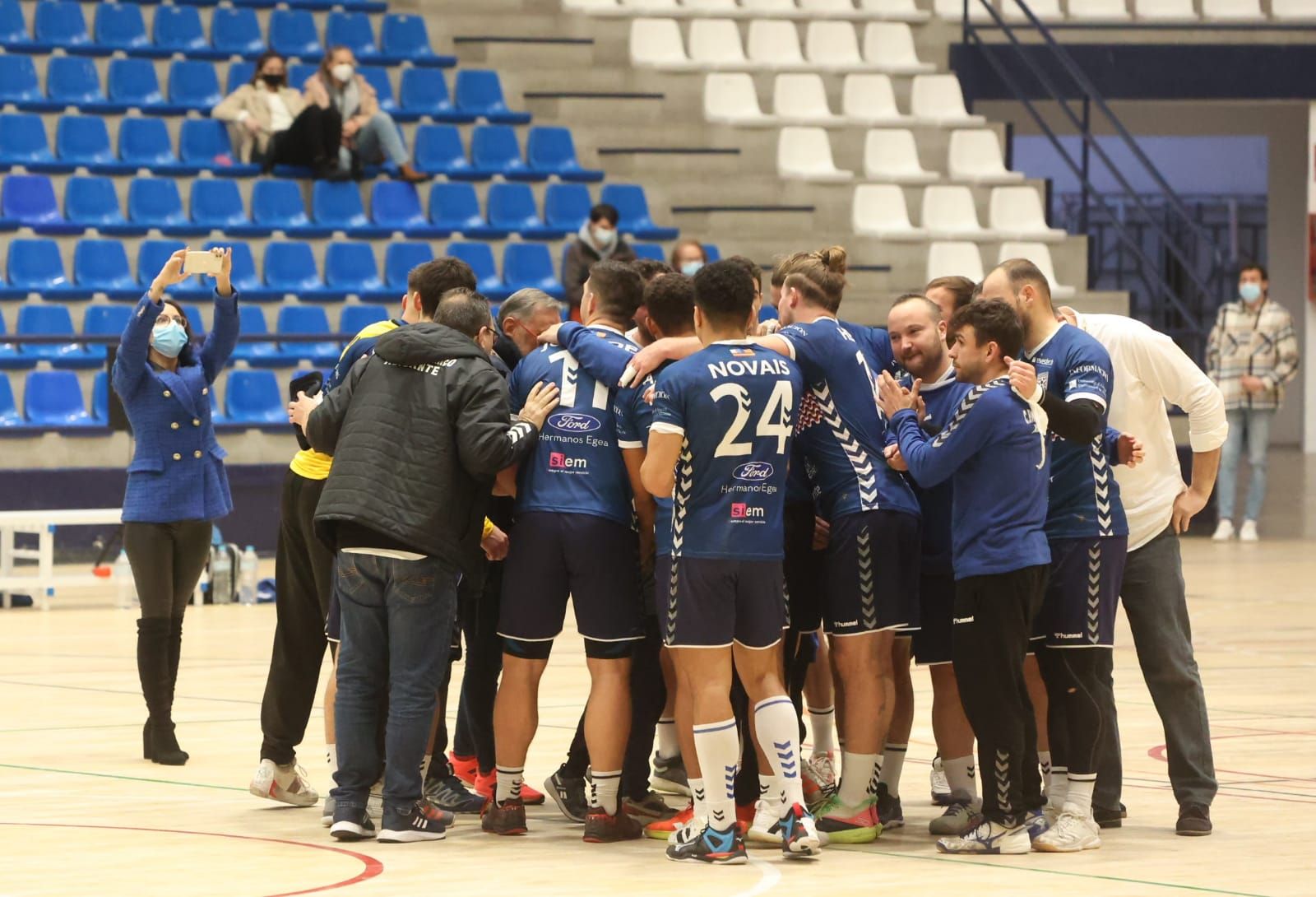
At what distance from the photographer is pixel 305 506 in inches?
287

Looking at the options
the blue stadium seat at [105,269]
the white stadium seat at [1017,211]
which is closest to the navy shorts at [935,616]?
the blue stadium seat at [105,269]

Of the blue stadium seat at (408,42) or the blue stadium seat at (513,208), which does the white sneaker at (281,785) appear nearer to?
the blue stadium seat at (513,208)

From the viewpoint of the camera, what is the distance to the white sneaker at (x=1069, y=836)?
658 cm

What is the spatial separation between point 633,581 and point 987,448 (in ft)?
3.97

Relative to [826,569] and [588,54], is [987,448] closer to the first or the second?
[826,569]

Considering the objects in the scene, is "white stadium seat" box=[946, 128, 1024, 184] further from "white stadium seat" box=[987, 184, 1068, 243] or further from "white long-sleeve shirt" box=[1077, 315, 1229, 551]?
"white long-sleeve shirt" box=[1077, 315, 1229, 551]

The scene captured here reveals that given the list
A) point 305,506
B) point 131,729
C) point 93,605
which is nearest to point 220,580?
point 93,605

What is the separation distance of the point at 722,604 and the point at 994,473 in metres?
0.93

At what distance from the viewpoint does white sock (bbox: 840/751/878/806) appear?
677 centimetres

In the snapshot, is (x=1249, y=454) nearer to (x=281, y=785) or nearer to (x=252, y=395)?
(x=252, y=395)

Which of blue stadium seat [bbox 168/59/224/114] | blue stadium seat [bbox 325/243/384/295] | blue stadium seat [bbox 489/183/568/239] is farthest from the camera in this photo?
blue stadium seat [bbox 489/183/568/239]

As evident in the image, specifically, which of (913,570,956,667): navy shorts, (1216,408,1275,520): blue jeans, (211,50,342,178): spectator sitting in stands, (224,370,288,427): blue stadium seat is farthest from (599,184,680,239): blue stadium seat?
(913,570,956,667): navy shorts

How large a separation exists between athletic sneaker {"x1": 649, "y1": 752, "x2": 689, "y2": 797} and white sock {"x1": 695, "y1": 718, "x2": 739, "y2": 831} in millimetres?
1433

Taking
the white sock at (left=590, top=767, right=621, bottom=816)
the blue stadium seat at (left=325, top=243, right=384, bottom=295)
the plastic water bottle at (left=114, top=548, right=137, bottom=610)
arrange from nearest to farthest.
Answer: the white sock at (left=590, top=767, right=621, bottom=816) → the plastic water bottle at (left=114, top=548, right=137, bottom=610) → the blue stadium seat at (left=325, top=243, right=384, bottom=295)
